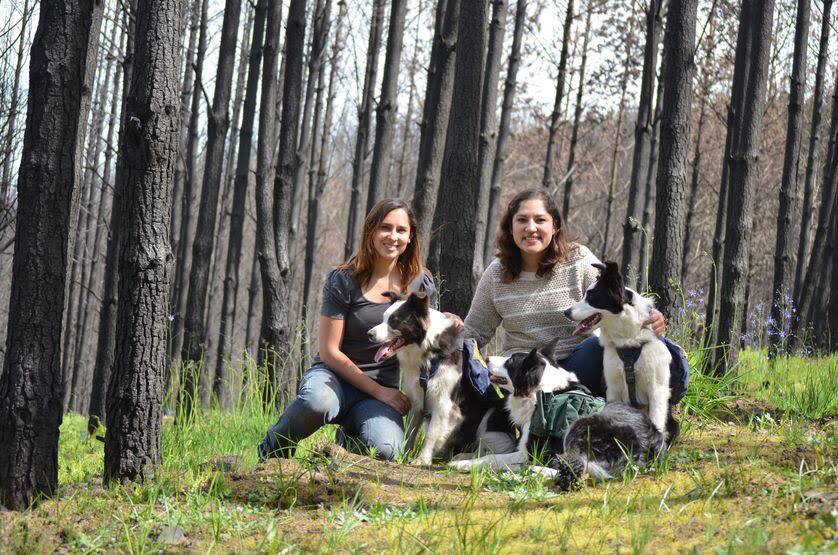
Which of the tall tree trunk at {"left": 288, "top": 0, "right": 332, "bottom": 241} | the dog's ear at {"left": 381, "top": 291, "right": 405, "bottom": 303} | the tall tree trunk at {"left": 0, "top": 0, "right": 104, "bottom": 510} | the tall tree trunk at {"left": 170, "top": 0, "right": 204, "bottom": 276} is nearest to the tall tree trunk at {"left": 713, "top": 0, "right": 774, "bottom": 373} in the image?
the dog's ear at {"left": 381, "top": 291, "right": 405, "bottom": 303}

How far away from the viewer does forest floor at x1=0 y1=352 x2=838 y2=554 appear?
10.8 feet

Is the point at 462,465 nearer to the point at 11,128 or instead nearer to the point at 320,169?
the point at 11,128

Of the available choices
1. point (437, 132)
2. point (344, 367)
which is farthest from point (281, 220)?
point (344, 367)

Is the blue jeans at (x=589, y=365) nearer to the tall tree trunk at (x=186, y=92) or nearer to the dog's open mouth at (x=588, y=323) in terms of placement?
the dog's open mouth at (x=588, y=323)

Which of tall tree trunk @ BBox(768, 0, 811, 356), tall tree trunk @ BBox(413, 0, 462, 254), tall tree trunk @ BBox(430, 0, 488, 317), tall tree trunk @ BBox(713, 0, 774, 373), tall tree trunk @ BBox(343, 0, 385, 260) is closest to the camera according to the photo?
tall tree trunk @ BBox(430, 0, 488, 317)

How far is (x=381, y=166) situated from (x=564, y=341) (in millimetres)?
5747

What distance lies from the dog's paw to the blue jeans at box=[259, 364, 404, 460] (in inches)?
18.5

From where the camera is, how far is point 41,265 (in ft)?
13.3

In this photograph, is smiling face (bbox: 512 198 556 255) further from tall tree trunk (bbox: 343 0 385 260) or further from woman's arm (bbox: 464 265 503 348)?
tall tree trunk (bbox: 343 0 385 260)

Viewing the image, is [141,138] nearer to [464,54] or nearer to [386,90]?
[464,54]

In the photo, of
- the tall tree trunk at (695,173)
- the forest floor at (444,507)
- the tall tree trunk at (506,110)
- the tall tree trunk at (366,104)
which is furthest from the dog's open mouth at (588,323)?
the tall tree trunk at (695,173)

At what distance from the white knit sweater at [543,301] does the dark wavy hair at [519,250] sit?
0.05m

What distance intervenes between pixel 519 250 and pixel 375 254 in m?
1.10

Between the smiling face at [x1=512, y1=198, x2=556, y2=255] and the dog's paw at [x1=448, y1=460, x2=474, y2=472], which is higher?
the smiling face at [x1=512, y1=198, x2=556, y2=255]
